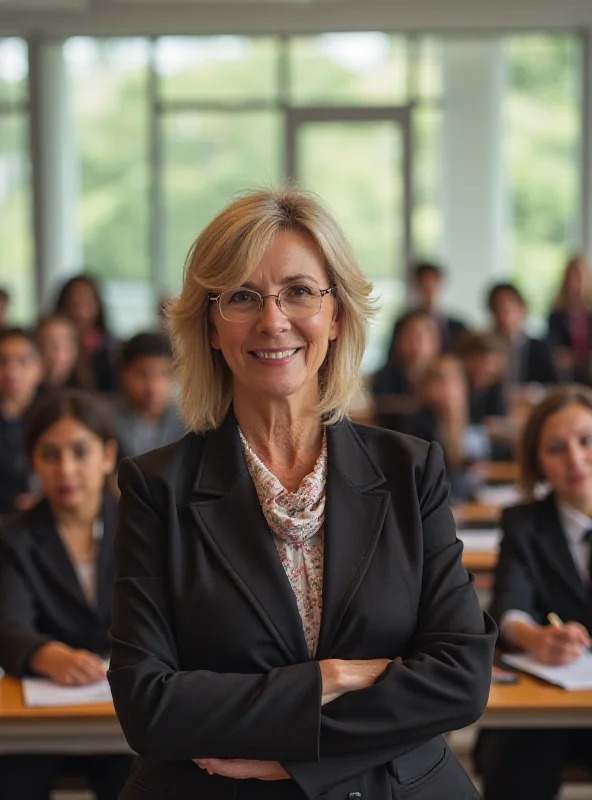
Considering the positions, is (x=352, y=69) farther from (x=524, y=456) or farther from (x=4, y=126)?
(x=524, y=456)

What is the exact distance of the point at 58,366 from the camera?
704 centimetres

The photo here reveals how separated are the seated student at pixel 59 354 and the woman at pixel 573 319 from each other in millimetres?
4157

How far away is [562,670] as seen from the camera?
2.72m

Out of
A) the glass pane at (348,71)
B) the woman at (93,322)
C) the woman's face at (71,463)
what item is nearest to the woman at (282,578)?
the woman's face at (71,463)

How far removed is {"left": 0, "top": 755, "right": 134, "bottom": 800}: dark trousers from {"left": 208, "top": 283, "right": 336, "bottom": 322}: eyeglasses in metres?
1.53

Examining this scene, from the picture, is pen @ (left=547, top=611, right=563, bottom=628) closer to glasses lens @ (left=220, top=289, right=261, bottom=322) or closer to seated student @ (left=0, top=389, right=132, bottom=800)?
seated student @ (left=0, top=389, right=132, bottom=800)

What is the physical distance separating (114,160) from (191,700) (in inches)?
418

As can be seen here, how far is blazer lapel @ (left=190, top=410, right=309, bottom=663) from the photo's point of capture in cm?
177

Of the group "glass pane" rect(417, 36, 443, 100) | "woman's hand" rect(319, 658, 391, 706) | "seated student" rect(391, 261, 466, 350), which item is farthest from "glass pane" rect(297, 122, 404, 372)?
"woman's hand" rect(319, 658, 391, 706)

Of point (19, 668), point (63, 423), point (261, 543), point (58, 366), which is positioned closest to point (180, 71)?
point (58, 366)

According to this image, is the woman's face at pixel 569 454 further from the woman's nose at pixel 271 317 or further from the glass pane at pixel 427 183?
the glass pane at pixel 427 183

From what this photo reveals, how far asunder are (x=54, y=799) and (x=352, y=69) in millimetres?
9154

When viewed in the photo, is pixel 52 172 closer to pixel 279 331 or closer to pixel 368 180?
pixel 368 180

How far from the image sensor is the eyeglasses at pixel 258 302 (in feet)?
5.89
